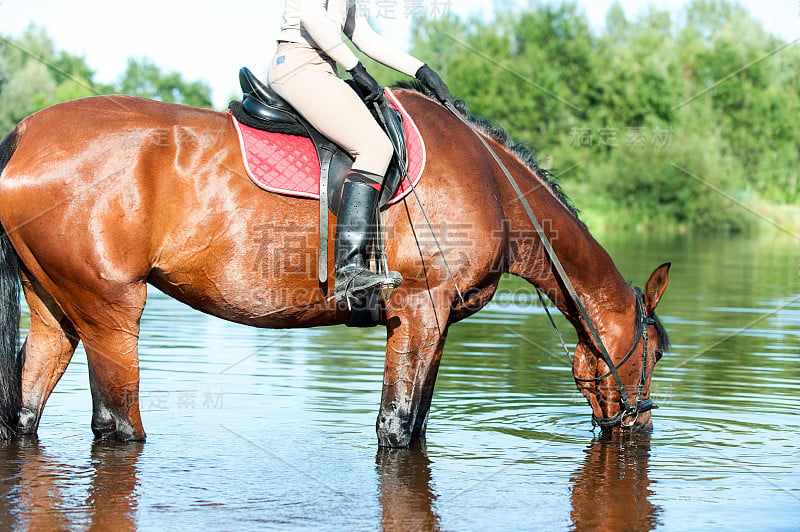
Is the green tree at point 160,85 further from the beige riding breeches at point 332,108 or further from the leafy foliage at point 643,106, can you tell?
the beige riding breeches at point 332,108

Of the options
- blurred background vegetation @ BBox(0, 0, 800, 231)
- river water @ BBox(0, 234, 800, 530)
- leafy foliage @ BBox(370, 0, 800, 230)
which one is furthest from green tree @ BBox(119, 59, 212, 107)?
river water @ BBox(0, 234, 800, 530)

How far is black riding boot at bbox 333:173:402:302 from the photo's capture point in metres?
6.68

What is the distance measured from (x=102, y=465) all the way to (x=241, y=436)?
4.46 ft

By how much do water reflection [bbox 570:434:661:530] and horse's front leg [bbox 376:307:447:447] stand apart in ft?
4.34

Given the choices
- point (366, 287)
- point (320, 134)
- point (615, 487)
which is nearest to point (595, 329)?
point (615, 487)

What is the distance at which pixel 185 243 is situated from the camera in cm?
661

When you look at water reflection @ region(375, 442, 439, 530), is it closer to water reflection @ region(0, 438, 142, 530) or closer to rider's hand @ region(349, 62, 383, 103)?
water reflection @ region(0, 438, 142, 530)

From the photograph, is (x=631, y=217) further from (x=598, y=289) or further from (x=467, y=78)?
(x=598, y=289)

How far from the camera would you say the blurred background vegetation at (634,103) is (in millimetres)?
54625

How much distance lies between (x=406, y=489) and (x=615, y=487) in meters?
1.43

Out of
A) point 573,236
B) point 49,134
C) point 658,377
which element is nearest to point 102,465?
point 49,134

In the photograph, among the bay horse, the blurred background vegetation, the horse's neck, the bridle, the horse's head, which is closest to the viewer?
the bay horse

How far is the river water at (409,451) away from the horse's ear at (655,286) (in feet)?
3.78

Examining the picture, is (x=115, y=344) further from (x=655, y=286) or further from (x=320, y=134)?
(x=655, y=286)
